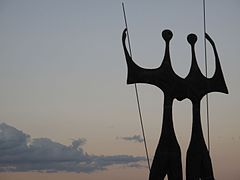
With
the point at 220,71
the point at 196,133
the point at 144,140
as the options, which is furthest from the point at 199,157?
the point at 220,71

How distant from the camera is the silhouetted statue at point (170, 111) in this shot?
40.7ft

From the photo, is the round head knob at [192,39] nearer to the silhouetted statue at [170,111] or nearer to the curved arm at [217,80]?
the silhouetted statue at [170,111]

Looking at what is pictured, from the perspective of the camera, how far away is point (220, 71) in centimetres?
1325

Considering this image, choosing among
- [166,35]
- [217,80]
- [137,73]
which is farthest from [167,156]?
[166,35]

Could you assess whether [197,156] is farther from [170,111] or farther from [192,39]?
[192,39]

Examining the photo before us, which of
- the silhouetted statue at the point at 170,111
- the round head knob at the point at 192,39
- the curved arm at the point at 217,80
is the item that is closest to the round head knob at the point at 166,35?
the silhouetted statue at the point at 170,111

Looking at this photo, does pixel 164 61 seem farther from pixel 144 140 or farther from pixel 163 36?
pixel 144 140

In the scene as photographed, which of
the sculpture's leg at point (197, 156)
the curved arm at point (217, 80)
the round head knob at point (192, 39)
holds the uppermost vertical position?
the round head knob at point (192, 39)

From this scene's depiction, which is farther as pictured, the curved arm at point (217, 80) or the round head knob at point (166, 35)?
the curved arm at point (217, 80)

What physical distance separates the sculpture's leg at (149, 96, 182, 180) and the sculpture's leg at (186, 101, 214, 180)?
34 centimetres

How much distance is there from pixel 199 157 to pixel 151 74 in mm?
2236

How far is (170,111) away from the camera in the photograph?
12.5 m

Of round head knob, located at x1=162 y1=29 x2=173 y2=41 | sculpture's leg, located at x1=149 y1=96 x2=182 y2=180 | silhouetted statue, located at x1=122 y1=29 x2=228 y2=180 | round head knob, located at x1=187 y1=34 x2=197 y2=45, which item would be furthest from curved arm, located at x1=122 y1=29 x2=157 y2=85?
round head knob, located at x1=187 y1=34 x2=197 y2=45

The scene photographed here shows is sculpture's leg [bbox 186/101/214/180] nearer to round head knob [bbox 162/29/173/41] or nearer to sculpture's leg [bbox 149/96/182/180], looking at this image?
sculpture's leg [bbox 149/96/182/180]
